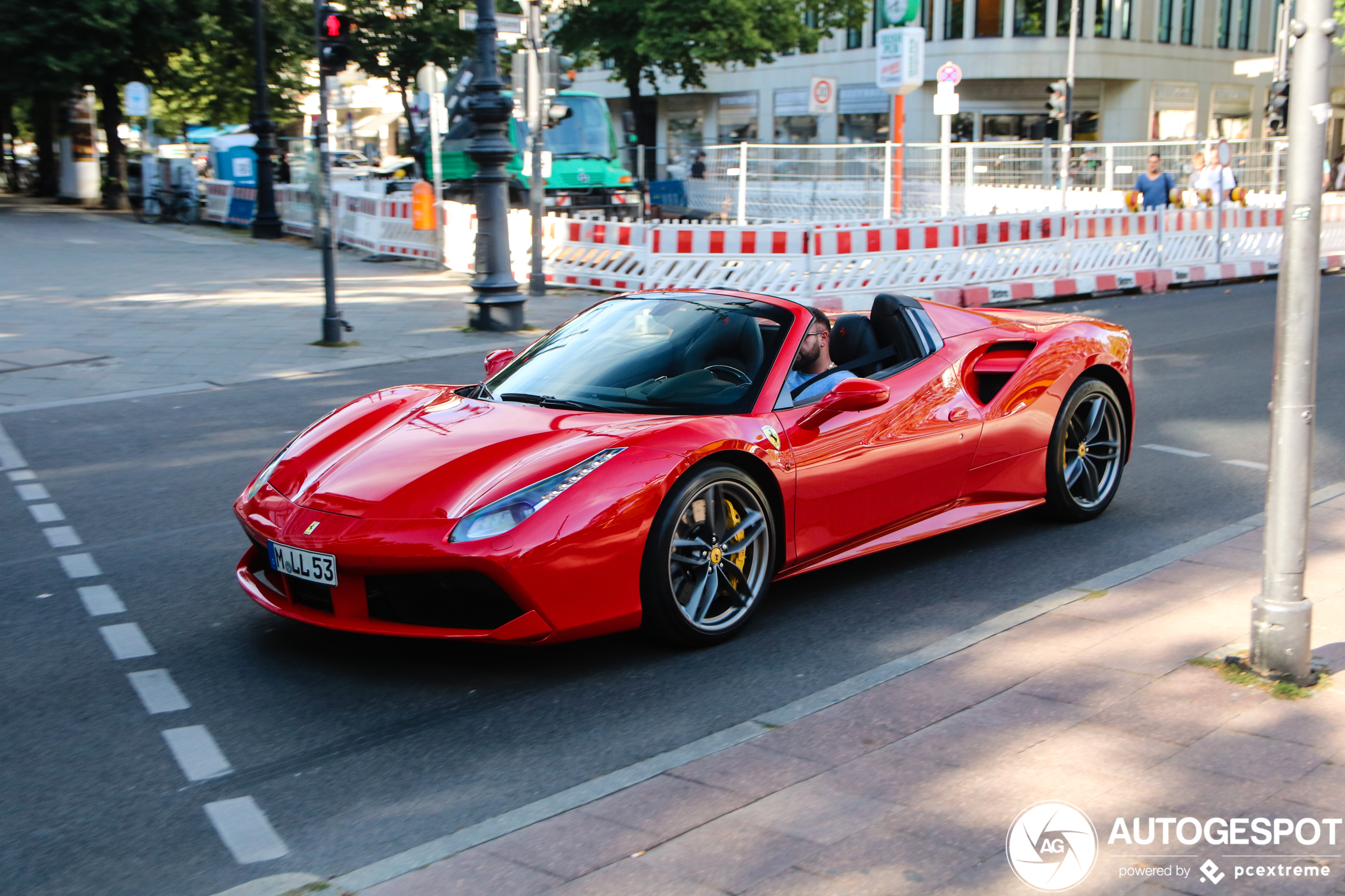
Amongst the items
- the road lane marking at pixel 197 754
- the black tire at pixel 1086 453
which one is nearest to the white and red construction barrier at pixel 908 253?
the black tire at pixel 1086 453

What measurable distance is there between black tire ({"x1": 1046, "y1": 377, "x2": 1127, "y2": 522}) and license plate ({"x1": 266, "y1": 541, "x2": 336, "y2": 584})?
10.9ft

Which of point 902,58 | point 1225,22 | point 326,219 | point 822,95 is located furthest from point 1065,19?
point 326,219

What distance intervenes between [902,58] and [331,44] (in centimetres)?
1057

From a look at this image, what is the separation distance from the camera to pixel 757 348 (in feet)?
16.6

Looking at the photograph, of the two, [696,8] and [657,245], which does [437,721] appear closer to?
[657,245]

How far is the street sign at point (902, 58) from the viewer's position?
65.5 feet

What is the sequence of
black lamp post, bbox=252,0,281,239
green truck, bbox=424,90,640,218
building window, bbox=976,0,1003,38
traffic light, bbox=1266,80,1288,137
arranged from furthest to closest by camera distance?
building window, bbox=976,0,1003,38 < green truck, bbox=424,90,640,218 < black lamp post, bbox=252,0,281,239 < traffic light, bbox=1266,80,1288,137

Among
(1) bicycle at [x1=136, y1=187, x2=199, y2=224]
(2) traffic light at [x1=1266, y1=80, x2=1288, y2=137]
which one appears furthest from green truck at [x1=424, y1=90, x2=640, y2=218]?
(2) traffic light at [x1=1266, y1=80, x2=1288, y2=137]

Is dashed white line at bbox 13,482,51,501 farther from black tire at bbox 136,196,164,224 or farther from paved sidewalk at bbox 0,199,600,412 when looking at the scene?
black tire at bbox 136,196,164,224

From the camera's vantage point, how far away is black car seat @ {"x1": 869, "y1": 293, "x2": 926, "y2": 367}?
18.2ft

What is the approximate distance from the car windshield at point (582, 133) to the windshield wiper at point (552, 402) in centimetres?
2278

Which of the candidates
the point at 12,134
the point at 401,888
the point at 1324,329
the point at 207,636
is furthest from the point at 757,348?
the point at 12,134

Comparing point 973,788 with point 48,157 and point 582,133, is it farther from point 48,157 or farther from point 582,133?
point 48,157

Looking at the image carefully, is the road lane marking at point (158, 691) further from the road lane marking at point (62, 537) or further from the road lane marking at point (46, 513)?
the road lane marking at point (46, 513)
